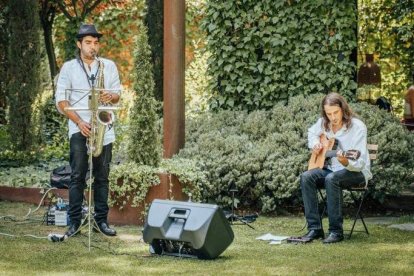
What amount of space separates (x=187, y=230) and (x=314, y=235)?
1474 millimetres

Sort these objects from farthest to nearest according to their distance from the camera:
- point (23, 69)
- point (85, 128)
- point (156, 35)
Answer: point (23, 69)
point (156, 35)
point (85, 128)

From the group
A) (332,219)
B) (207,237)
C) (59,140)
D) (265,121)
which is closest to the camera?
(207,237)

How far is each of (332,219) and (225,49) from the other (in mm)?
3633

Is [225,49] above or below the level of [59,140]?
above

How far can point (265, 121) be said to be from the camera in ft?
33.4

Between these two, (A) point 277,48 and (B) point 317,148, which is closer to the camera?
(B) point 317,148

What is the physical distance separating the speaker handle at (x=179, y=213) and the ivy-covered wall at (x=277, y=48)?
4.04 metres

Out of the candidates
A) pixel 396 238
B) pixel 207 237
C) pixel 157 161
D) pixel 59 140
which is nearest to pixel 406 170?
pixel 396 238

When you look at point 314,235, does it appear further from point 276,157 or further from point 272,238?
point 276,157

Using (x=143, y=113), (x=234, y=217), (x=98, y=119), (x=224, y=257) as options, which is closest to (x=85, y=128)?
(x=98, y=119)

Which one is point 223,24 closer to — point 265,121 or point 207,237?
point 265,121

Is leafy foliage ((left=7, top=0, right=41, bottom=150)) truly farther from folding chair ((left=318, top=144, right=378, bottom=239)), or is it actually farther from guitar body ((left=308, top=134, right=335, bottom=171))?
guitar body ((left=308, top=134, right=335, bottom=171))

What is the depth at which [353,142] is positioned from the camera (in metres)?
7.92

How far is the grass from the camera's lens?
6527mm
